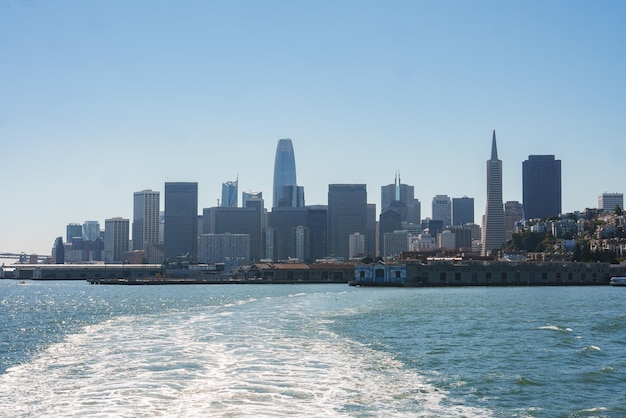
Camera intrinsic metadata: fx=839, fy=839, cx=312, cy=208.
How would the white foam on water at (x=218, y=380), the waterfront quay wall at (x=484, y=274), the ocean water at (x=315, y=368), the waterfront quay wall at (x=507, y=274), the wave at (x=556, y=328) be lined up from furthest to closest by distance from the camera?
the waterfront quay wall at (x=507, y=274), the waterfront quay wall at (x=484, y=274), the wave at (x=556, y=328), the ocean water at (x=315, y=368), the white foam on water at (x=218, y=380)

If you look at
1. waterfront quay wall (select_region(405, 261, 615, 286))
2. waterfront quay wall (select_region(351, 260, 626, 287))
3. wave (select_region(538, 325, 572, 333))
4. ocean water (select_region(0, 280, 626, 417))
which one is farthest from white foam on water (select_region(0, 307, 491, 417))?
waterfront quay wall (select_region(405, 261, 615, 286))

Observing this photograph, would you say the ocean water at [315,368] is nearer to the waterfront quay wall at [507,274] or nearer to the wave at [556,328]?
the wave at [556,328]

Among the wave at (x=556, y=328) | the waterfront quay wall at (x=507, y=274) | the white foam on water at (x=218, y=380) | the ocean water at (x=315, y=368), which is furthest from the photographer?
the waterfront quay wall at (x=507, y=274)

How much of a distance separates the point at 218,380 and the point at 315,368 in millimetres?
5162

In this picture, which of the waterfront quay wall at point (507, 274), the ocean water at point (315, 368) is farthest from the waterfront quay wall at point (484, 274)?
the ocean water at point (315, 368)

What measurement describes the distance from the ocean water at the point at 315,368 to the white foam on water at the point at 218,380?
6 cm

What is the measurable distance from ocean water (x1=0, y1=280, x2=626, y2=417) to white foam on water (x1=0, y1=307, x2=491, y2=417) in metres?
0.06

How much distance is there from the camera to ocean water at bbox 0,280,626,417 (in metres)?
28.9

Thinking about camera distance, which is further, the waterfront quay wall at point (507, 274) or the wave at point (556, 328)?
the waterfront quay wall at point (507, 274)

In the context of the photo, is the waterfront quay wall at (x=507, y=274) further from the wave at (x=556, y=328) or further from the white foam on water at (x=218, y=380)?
the white foam on water at (x=218, y=380)

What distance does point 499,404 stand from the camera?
29578 millimetres

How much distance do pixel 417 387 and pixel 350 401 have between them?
411cm

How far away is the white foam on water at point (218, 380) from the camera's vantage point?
28.4 metres

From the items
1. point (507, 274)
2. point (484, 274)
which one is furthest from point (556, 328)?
point (507, 274)
